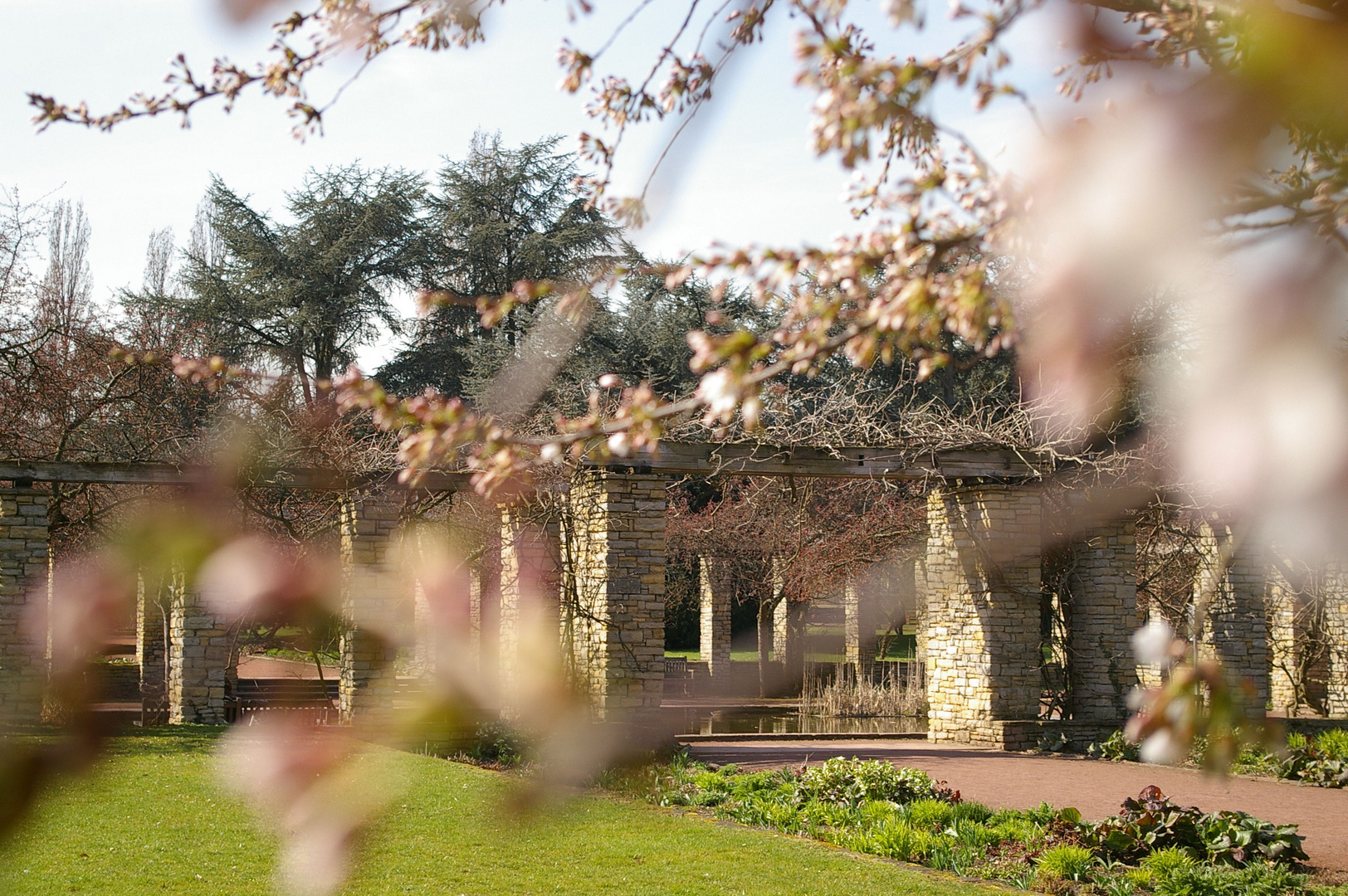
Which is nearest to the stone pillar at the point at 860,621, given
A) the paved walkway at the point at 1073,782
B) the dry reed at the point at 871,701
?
the dry reed at the point at 871,701

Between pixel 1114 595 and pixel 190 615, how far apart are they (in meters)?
11.4

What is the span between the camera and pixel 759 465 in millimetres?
12195

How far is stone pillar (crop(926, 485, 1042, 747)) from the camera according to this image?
12.9 m

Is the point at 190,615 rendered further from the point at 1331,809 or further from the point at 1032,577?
the point at 1331,809

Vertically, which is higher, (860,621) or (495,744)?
(860,621)

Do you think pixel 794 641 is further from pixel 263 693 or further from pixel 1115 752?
pixel 263 693

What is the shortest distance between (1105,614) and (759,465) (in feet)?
15.9

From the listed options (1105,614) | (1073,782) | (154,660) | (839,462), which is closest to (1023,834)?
(1073,782)

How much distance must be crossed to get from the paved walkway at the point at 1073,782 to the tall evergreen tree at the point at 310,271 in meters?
14.9

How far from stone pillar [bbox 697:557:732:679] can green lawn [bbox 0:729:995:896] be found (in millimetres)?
14835

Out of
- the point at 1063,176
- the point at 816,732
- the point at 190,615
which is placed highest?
the point at 1063,176

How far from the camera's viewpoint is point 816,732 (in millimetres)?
14211

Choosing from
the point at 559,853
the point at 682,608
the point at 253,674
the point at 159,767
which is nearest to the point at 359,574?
the point at 559,853

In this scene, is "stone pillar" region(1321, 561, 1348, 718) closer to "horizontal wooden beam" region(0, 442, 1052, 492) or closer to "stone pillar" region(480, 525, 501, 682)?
"horizontal wooden beam" region(0, 442, 1052, 492)
